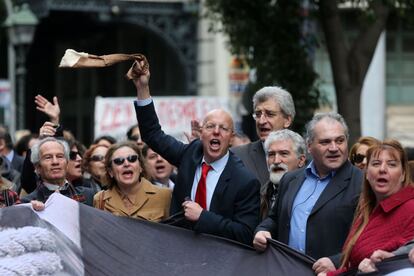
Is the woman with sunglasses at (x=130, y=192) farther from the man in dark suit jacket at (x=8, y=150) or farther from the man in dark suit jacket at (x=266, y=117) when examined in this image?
the man in dark suit jacket at (x=8, y=150)

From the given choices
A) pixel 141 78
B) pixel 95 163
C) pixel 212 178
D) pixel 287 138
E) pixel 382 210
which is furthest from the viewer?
pixel 95 163

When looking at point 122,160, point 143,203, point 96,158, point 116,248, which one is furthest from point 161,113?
point 116,248

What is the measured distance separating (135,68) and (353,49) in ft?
24.7

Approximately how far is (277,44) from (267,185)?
8184 mm

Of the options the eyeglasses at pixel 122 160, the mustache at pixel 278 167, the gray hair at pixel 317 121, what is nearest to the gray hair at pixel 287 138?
the mustache at pixel 278 167

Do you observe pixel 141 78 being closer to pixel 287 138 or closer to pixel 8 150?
pixel 287 138

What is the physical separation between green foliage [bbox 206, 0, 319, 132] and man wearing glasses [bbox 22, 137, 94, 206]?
723 centimetres

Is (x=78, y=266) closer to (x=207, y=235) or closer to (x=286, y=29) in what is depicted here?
(x=207, y=235)

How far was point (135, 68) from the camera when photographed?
8875mm

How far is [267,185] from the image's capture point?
897 cm

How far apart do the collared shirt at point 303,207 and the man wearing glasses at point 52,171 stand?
1824mm

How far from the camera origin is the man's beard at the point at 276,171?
8906 millimetres

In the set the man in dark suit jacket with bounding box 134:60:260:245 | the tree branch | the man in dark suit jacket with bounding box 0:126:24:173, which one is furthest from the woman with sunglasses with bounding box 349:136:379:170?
the tree branch

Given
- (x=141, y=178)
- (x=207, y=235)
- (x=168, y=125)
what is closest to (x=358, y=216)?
(x=207, y=235)
